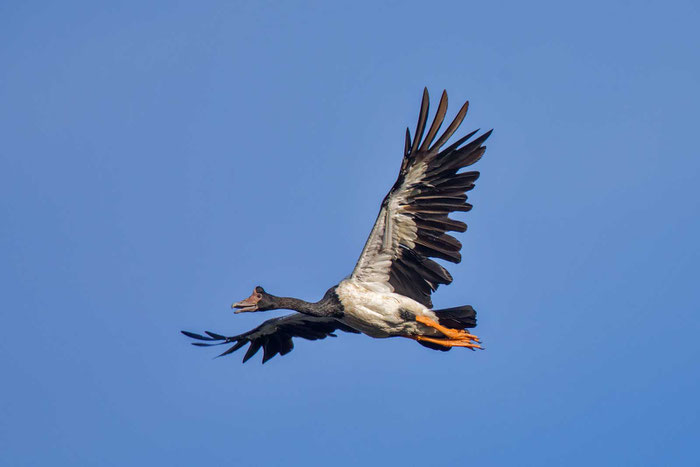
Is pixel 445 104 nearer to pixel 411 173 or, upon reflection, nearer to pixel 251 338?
pixel 411 173

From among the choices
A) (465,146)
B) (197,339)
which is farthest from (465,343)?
(197,339)

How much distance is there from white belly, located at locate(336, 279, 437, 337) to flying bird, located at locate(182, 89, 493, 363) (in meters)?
0.01

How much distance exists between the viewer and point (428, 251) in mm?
17250

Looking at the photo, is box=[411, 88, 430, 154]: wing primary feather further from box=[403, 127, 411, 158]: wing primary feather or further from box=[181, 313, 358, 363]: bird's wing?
box=[181, 313, 358, 363]: bird's wing

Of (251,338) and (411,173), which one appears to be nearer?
(411,173)

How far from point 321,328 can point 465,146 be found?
4.42m

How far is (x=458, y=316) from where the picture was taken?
1734cm

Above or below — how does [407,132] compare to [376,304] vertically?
above

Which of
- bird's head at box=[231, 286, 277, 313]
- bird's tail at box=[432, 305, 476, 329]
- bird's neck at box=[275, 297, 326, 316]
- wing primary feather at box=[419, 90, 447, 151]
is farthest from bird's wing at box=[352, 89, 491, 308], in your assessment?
bird's head at box=[231, 286, 277, 313]

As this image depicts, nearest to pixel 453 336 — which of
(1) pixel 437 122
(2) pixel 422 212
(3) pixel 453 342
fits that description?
(3) pixel 453 342

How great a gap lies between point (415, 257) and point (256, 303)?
2.75m

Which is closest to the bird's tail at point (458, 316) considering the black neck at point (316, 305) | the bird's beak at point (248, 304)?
Answer: the black neck at point (316, 305)

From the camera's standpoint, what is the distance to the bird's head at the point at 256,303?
60.1ft

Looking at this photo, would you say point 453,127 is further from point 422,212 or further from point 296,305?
point 296,305
